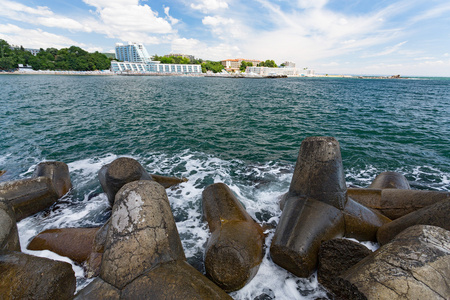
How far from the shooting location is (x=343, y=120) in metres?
19.6

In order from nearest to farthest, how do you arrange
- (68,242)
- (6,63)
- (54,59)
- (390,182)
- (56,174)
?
(68,242) → (390,182) → (56,174) → (6,63) → (54,59)

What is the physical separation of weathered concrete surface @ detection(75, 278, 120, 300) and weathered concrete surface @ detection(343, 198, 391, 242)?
4.54 meters

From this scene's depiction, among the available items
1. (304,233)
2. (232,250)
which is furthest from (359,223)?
(232,250)

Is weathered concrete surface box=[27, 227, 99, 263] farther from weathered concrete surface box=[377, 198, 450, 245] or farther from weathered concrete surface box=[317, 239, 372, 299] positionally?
weathered concrete surface box=[377, 198, 450, 245]

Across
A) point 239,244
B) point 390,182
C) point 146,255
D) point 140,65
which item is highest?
point 140,65

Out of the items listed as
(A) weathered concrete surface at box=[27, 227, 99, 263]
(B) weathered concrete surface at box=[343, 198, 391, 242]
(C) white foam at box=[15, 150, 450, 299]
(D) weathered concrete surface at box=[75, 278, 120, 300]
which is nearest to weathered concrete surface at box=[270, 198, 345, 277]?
(B) weathered concrete surface at box=[343, 198, 391, 242]

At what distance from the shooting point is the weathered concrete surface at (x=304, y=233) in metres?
4.00

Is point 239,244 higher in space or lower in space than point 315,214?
lower

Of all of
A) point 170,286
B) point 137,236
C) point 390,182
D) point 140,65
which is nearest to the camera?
point 170,286

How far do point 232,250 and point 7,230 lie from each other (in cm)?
405

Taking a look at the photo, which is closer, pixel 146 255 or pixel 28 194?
pixel 146 255

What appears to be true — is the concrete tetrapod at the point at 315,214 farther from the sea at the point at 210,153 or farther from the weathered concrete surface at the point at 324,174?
the sea at the point at 210,153

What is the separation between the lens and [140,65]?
14725cm

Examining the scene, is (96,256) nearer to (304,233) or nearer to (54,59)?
(304,233)
